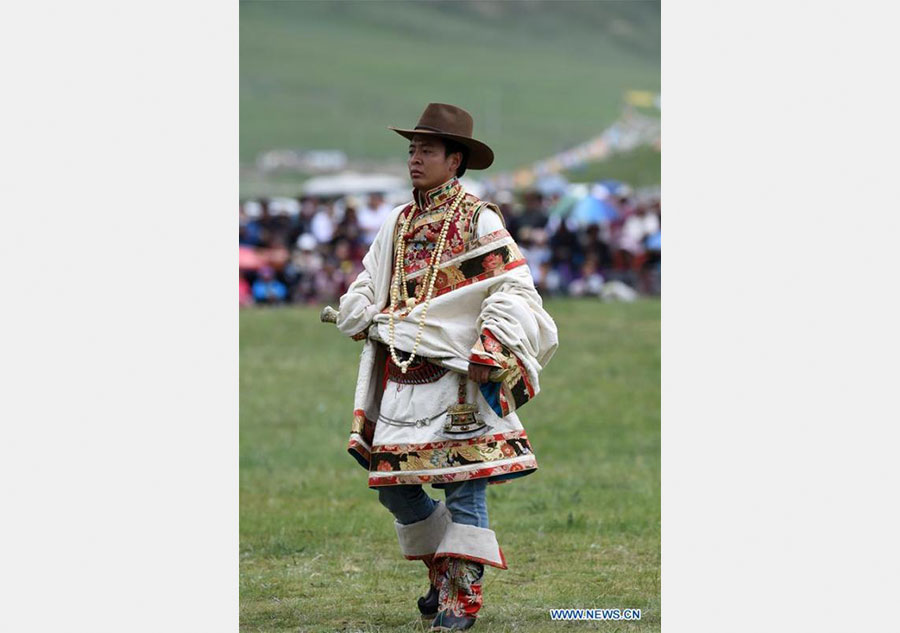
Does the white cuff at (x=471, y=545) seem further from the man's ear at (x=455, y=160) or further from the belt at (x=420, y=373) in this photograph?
the man's ear at (x=455, y=160)

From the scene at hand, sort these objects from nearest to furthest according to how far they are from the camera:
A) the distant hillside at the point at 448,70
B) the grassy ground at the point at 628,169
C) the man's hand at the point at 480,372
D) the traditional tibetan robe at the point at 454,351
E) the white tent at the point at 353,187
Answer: the man's hand at the point at 480,372 < the traditional tibetan robe at the point at 454,351 < the white tent at the point at 353,187 < the grassy ground at the point at 628,169 < the distant hillside at the point at 448,70

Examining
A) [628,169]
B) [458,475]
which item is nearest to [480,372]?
[458,475]

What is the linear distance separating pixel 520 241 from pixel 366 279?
13.5 metres

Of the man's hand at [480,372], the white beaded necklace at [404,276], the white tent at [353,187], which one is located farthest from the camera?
the white tent at [353,187]

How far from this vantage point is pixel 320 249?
806 inches

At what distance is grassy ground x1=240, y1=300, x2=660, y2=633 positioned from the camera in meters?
7.47

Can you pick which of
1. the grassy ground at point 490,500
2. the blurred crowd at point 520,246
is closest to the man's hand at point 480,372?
the grassy ground at point 490,500

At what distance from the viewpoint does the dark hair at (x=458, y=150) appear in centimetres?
699

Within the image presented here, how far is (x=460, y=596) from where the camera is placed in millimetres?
6805

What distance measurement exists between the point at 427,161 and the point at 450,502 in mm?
1514

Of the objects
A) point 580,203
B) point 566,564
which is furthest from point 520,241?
point 566,564

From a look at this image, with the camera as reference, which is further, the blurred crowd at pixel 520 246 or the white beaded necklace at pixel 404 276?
the blurred crowd at pixel 520 246

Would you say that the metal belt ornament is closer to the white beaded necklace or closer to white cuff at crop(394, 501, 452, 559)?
the white beaded necklace

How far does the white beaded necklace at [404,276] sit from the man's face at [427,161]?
5.3 inches
